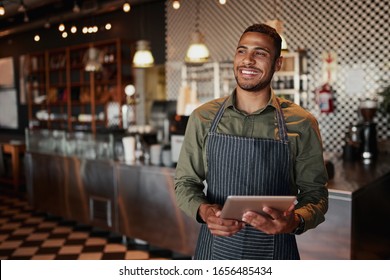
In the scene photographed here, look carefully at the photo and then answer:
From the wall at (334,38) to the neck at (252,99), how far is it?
159 inches

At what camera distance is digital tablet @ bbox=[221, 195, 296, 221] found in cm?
136

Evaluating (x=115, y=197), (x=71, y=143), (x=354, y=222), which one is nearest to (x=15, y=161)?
(x=71, y=143)

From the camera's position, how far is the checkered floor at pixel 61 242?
12.8 feet

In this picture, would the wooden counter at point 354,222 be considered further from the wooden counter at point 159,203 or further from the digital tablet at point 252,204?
the digital tablet at point 252,204

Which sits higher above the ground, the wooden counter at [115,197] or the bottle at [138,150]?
the bottle at [138,150]

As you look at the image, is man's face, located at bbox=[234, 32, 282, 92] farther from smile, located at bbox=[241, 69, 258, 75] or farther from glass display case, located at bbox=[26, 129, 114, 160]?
glass display case, located at bbox=[26, 129, 114, 160]

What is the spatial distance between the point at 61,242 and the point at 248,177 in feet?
10.1

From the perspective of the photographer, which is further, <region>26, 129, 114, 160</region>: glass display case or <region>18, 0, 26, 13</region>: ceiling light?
<region>26, 129, 114, 160</region>: glass display case

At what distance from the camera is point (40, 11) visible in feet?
16.0

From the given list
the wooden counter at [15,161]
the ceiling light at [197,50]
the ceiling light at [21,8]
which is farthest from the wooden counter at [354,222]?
the wooden counter at [15,161]

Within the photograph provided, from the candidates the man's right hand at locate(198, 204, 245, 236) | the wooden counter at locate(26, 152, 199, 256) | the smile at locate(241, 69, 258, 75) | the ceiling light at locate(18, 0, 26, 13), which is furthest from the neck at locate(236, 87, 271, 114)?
the ceiling light at locate(18, 0, 26, 13)

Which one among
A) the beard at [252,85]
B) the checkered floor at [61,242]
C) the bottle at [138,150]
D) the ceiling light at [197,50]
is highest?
the ceiling light at [197,50]

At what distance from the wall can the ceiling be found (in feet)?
6.94

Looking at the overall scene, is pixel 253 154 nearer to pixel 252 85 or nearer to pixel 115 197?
pixel 252 85
